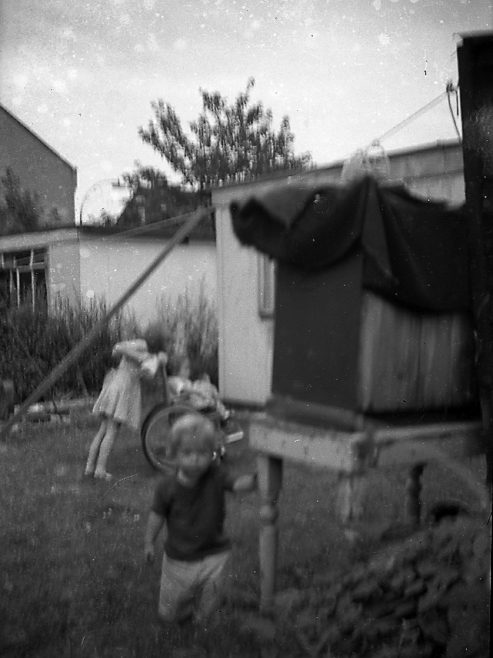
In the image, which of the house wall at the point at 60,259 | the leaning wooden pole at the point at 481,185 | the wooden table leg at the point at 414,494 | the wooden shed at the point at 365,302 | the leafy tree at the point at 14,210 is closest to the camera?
the leaning wooden pole at the point at 481,185

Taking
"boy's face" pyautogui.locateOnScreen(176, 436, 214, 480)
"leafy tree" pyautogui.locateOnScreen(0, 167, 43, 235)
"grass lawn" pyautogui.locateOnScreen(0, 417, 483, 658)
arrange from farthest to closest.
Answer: "leafy tree" pyautogui.locateOnScreen(0, 167, 43, 235) < "boy's face" pyautogui.locateOnScreen(176, 436, 214, 480) < "grass lawn" pyautogui.locateOnScreen(0, 417, 483, 658)

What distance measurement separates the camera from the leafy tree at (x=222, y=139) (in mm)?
5480

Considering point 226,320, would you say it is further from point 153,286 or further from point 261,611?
point 261,611

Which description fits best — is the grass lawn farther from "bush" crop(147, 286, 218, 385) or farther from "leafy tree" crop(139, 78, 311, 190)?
"bush" crop(147, 286, 218, 385)

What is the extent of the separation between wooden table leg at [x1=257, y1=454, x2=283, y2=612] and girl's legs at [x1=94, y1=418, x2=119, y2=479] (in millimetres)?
3383

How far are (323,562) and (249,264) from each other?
670 centimetres

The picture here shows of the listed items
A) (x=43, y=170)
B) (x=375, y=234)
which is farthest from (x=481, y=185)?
(x=43, y=170)

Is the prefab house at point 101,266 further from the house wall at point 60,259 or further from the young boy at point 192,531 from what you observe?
the young boy at point 192,531

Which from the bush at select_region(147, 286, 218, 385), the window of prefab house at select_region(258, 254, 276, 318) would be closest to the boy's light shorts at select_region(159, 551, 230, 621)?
the window of prefab house at select_region(258, 254, 276, 318)

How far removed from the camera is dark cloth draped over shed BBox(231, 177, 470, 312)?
299cm

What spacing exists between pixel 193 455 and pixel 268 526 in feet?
1.45

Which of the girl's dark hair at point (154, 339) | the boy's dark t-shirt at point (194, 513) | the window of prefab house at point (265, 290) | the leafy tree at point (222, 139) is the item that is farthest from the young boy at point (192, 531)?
the window of prefab house at point (265, 290)

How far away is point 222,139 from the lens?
6535 millimetres

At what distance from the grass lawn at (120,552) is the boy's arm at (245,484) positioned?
0.50m
